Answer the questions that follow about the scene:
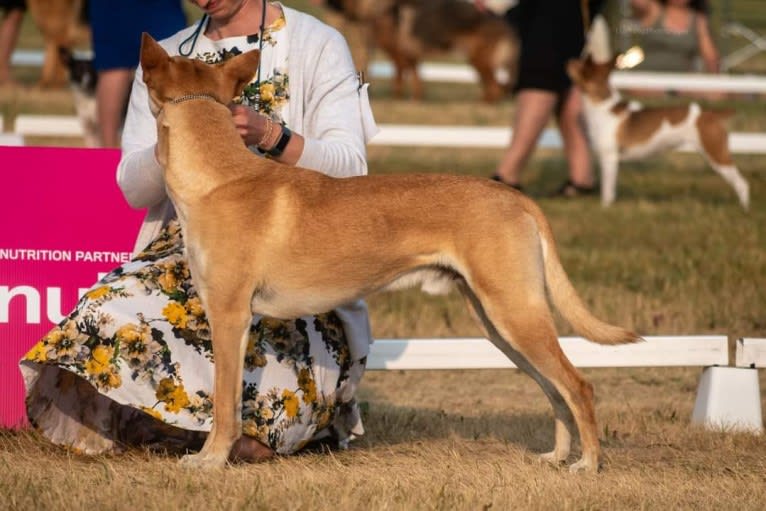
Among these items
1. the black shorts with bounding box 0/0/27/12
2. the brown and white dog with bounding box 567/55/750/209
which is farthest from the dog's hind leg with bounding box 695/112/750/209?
the black shorts with bounding box 0/0/27/12

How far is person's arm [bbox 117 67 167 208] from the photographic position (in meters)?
5.07

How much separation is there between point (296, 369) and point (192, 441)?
19.0 inches

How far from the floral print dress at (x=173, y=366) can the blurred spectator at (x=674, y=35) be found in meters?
15.1

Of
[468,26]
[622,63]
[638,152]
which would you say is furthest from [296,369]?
[468,26]

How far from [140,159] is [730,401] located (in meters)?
2.60

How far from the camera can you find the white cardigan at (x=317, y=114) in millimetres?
5266

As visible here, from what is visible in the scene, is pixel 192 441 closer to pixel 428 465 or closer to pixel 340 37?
pixel 428 465

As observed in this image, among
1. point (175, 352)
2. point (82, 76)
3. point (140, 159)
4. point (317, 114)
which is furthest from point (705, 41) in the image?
point (175, 352)

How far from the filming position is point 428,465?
522 centimetres

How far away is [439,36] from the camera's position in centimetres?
2380

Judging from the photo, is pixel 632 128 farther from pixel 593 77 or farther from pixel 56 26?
pixel 56 26

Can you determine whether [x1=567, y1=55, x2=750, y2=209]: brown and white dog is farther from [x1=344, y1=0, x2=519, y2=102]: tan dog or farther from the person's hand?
[x1=344, y1=0, x2=519, y2=102]: tan dog

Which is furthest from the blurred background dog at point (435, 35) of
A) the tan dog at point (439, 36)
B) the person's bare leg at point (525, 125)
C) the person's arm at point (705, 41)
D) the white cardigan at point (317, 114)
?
the white cardigan at point (317, 114)

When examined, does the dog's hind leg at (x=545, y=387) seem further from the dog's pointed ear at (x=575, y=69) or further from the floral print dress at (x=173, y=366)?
the dog's pointed ear at (x=575, y=69)
